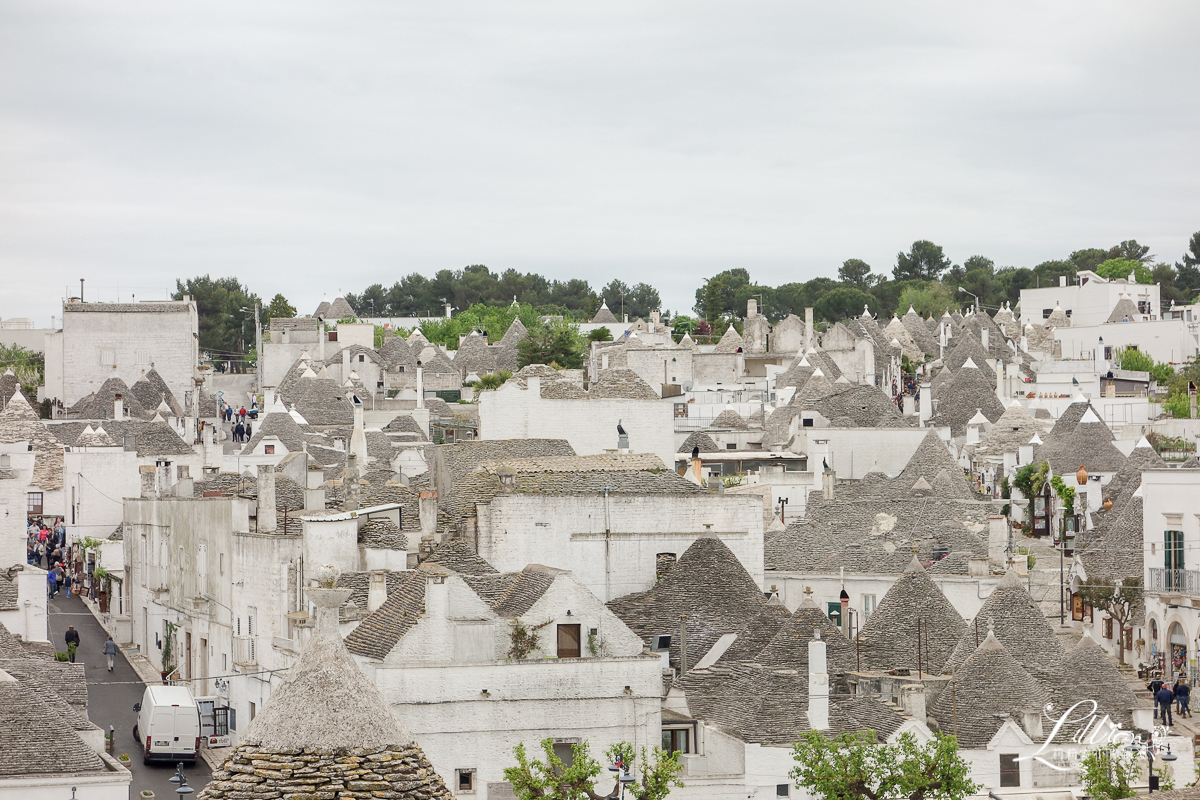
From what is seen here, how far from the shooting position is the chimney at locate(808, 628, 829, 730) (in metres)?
38.1

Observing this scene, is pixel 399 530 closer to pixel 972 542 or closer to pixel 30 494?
pixel 972 542

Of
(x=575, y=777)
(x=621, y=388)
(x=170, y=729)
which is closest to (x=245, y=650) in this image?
(x=170, y=729)

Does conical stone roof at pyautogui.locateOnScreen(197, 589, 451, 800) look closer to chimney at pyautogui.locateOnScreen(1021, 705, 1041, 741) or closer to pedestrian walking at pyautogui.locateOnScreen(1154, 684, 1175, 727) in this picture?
chimney at pyautogui.locateOnScreen(1021, 705, 1041, 741)

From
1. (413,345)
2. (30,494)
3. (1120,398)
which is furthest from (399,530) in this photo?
(413,345)

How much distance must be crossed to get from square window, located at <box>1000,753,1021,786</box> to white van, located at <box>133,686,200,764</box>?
17.6 m

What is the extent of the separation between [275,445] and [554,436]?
1896 cm

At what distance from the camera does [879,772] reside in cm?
3306

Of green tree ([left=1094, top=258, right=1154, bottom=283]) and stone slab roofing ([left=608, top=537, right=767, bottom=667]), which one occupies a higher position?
green tree ([left=1094, top=258, right=1154, bottom=283])

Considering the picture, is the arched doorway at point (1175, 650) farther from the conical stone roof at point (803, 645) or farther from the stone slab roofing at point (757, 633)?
the stone slab roofing at point (757, 633)

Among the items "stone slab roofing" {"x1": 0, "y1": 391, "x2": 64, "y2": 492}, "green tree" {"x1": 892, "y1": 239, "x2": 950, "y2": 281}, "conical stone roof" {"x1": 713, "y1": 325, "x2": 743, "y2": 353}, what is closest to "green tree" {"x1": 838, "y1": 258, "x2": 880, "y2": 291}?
"green tree" {"x1": 892, "y1": 239, "x2": 950, "y2": 281}

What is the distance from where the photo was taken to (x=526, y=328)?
127m

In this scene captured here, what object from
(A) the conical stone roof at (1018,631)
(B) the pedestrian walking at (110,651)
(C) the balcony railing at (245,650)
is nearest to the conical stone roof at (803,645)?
(A) the conical stone roof at (1018,631)

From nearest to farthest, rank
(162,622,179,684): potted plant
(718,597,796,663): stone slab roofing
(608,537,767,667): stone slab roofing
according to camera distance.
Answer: (718,597,796,663): stone slab roofing, (608,537,767,667): stone slab roofing, (162,622,179,684): potted plant

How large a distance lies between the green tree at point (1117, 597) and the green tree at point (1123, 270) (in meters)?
105
